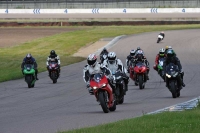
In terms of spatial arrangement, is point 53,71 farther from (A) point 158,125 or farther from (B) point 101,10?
(B) point 101,10

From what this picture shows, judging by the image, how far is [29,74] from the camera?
23.8 meters

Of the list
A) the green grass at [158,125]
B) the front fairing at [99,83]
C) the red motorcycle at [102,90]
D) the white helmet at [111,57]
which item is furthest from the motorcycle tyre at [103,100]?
the white helmet at [111,57]

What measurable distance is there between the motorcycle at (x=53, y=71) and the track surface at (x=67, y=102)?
27cm

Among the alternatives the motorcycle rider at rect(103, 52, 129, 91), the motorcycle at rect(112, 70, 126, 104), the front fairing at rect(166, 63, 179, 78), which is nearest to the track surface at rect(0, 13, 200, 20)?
the front fairing at rect(166, 63, 179, 78)

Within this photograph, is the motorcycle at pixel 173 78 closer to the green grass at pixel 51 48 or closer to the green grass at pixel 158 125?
the green grass at pixel 158 125

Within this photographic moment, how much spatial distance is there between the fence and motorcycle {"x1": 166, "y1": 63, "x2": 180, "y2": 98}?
49.3 metres

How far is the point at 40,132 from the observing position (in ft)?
37.9

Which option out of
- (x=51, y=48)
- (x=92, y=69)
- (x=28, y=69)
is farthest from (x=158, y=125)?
(x=51, y=48)

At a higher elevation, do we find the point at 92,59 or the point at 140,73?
the point at 92,59

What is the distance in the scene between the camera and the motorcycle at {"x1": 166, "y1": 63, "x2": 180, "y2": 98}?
1795 cm

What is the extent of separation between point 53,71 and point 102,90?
11.2m

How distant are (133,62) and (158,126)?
1236 cm

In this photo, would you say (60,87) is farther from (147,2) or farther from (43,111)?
(147,2)

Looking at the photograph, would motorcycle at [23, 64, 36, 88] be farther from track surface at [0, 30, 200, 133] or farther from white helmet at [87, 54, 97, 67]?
white helmet at [87, 54, 97, 67]
